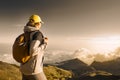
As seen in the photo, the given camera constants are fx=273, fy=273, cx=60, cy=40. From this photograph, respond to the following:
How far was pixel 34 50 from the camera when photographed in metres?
10.0

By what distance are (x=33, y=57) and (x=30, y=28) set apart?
1129 millimetres

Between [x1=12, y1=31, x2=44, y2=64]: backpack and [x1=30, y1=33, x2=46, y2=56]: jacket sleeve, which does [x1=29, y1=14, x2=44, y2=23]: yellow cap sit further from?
[x1=30, y1=33, x2=46, y2=56]: jacket sleeve

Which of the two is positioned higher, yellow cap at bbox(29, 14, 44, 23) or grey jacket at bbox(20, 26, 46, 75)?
yellow cap at bbox(29, 14, 44, 23)

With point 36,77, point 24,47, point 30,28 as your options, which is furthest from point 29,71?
point 30,28

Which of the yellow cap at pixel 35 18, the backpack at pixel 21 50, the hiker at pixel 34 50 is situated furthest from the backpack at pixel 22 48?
the yellow cap at pixel 35 18

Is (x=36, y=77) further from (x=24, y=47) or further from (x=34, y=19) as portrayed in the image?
(x=34, y=19)

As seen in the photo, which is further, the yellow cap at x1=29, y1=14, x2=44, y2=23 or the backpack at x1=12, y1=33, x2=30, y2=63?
the yellow cap at x1=29, y1=14, x2=44, y2=23

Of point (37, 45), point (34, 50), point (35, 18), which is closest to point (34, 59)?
point (34, 50)

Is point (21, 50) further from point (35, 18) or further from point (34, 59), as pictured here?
point (35, 18)

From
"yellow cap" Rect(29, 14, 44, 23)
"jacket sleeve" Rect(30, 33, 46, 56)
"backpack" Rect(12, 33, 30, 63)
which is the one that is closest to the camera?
"jacket sleeve" Rect(30, 33, 46, 56)

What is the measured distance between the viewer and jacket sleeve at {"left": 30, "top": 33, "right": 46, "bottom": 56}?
1005 centimetres

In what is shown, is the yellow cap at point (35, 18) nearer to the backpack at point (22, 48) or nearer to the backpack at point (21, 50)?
the backpack at point (22, 48)

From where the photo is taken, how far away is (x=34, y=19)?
10.4 metres

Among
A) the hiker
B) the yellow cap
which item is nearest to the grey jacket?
the hiker
